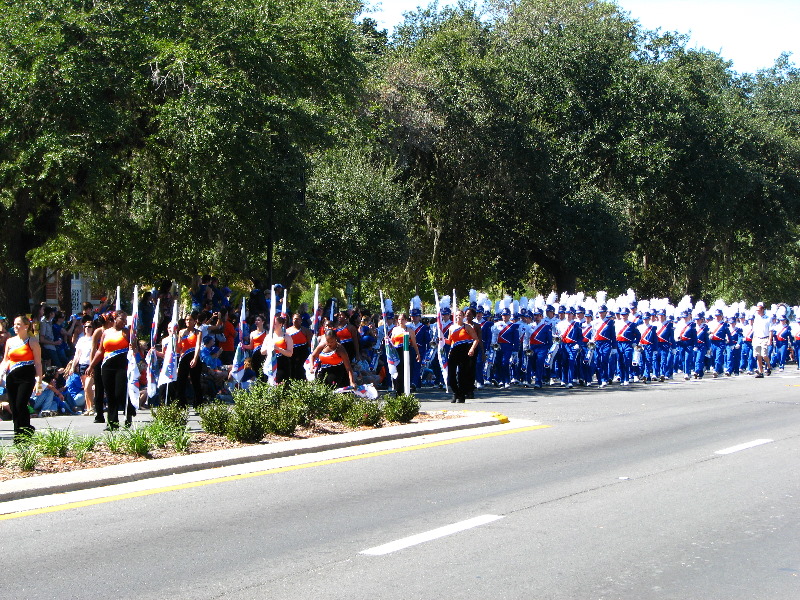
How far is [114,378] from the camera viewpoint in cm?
1316

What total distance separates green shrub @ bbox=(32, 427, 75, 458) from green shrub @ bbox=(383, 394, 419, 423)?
4.70m

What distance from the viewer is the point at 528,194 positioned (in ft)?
112

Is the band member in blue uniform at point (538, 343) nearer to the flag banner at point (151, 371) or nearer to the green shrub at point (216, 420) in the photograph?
the flag banner at point (151, 371)

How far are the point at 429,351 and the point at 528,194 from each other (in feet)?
43.7

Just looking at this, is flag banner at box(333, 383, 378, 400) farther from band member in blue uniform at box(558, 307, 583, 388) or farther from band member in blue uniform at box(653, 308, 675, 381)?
band member in blue uniform at box(653, 308, 675, 381)

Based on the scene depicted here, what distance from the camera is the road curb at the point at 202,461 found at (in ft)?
29.8

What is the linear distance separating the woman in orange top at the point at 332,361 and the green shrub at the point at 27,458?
5861 mm

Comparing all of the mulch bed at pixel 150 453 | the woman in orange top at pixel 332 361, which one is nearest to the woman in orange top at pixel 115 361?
the mulch bed at pixel 150 453

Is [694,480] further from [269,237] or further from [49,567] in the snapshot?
[269,237]

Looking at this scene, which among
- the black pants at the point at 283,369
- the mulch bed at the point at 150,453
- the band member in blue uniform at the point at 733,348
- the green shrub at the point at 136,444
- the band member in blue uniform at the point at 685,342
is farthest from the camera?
the band member in blue uniform at the point at 733,348

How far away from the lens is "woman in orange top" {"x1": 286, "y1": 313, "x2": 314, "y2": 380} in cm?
1709

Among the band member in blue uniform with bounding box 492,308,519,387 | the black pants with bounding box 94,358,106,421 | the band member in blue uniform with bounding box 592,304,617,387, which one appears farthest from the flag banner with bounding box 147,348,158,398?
the band member in blue uniform with bounding box 592,304,617,387

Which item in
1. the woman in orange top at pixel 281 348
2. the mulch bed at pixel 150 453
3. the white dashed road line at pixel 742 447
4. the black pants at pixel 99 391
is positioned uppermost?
the woman in orange top at pixel 281 348

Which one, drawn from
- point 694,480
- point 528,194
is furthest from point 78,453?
point 528,194
